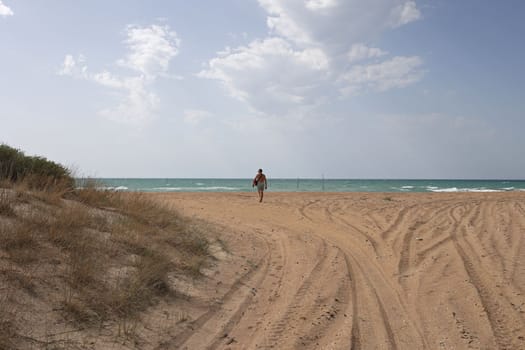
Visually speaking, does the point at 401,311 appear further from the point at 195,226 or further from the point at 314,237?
the point at 195,226

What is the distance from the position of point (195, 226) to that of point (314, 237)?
2.86m

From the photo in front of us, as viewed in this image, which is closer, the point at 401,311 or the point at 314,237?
the point at 401,311

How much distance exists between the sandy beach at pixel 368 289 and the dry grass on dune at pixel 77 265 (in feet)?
2.43

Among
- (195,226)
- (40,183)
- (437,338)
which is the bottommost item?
(437,338)

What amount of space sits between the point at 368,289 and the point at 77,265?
395 centimetres

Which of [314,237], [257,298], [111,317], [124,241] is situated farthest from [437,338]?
[314,237]

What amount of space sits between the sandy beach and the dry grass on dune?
740 mm

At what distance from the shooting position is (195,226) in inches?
344

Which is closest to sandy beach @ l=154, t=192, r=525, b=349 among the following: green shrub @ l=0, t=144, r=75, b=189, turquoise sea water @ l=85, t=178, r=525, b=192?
green shrub @ l=0, t=144, r=75, b=189

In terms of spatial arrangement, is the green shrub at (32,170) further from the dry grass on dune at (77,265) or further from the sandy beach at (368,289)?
the sandy beach at (368,289)

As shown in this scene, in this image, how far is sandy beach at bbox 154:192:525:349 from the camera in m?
4.13

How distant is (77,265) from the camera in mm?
4508

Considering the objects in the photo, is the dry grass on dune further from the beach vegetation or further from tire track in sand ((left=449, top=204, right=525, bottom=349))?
tire track in sand ((left=449, top=204, right=525, bottom=349))

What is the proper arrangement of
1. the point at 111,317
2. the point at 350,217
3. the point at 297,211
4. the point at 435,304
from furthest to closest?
the point at 297,211
the point at 350,217
the point at 435,304
the point at 111,317
